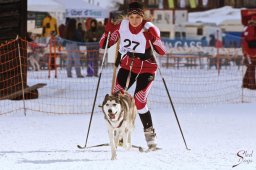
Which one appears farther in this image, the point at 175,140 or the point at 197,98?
the point at 197,98

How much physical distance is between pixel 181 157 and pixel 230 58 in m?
21.0

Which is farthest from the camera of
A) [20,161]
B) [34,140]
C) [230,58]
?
[230,58]

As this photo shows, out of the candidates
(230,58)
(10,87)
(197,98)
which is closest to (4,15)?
(10,87)

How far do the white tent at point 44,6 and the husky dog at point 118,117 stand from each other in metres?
18.8

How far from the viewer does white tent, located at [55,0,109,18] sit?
90.9 ft

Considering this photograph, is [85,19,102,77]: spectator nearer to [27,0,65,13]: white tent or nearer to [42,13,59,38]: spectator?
[42,13,59,38]: spectator

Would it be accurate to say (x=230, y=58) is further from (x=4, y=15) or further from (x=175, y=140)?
(x=175, y=140)

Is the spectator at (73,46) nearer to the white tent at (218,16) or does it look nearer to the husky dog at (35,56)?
the husky dog at (35,56)

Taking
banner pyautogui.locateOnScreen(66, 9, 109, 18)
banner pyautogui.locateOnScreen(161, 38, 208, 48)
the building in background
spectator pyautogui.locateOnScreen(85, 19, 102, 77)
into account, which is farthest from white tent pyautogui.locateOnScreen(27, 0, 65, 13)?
the building in background

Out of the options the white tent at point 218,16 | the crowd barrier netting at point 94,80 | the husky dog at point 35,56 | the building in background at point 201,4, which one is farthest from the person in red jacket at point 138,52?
the building in background at point 201,4

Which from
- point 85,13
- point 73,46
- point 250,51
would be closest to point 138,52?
point 250,51

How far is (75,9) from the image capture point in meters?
27.8

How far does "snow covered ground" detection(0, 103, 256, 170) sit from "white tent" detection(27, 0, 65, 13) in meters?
13.6

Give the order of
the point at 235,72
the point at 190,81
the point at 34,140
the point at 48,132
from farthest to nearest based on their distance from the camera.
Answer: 1. the point at 235,72
2. the point at 190,81
3. the point at 48,132
4. the point at 34,140
